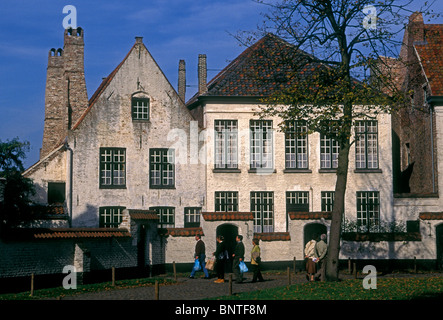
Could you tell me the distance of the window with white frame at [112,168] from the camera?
1356 inches

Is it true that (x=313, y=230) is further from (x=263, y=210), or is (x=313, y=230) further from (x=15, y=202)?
(x=15, y=202)

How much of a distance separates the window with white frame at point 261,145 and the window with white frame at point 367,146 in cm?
465

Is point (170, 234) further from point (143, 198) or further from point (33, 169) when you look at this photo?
point (33, 169)

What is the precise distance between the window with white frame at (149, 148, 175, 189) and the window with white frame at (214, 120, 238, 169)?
2.35 meters

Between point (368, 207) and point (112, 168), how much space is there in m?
13.3

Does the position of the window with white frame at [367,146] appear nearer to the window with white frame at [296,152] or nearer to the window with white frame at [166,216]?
the window with white frame at [296,152]

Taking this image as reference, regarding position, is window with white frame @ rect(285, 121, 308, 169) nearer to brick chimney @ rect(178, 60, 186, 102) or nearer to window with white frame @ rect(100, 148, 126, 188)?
window with white frame @ rect(100, 148, 126, 188)

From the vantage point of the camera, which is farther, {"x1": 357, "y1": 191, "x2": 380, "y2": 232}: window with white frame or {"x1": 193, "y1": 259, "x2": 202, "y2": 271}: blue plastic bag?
{"x1": 357, "y1": 191, "x2": 380, "y2": 232}: window with white frame

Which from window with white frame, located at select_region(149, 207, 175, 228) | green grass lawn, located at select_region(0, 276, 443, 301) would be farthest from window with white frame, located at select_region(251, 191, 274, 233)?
green grass lawn, located at select_region(0, 276, 443, 301)

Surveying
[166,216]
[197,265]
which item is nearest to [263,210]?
[166,216]

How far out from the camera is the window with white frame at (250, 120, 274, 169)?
35.4m

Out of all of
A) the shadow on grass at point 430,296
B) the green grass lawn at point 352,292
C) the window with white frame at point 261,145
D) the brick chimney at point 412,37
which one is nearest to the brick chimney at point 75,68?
the window with white frame at point 261,145

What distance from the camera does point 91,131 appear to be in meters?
34.2
